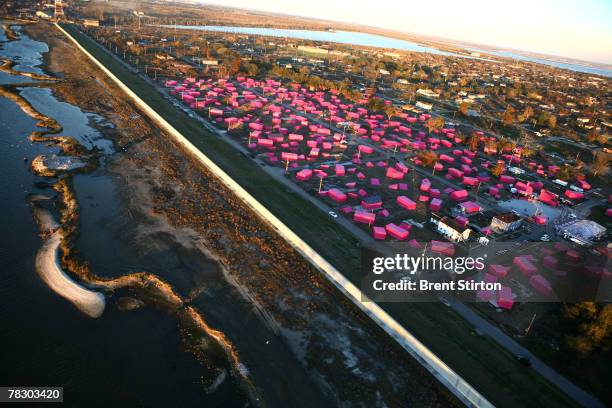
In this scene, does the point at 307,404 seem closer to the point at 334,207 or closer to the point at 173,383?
the point at 173,383

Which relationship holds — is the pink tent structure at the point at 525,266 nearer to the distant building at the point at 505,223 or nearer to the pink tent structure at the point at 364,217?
the distant building at the point at 505,223

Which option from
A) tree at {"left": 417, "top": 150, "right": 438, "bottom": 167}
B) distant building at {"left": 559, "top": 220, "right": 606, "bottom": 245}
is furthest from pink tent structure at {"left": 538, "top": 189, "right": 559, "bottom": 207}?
tree at {"left": 417, "top": 150, "right": 438, "bottom": 167}

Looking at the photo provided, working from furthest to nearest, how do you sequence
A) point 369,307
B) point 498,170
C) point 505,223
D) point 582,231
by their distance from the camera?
1. point 498,170
2. point 582,231
3. point 505,223
4. point 369,307

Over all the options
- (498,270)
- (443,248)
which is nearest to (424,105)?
(443,248)

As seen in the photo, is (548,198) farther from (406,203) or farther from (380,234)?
(380,234)

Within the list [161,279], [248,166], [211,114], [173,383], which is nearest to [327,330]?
[173,383]

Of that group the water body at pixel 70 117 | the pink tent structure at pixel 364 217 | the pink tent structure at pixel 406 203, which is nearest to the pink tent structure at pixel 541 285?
the pink tent structure at pixel 406 203
